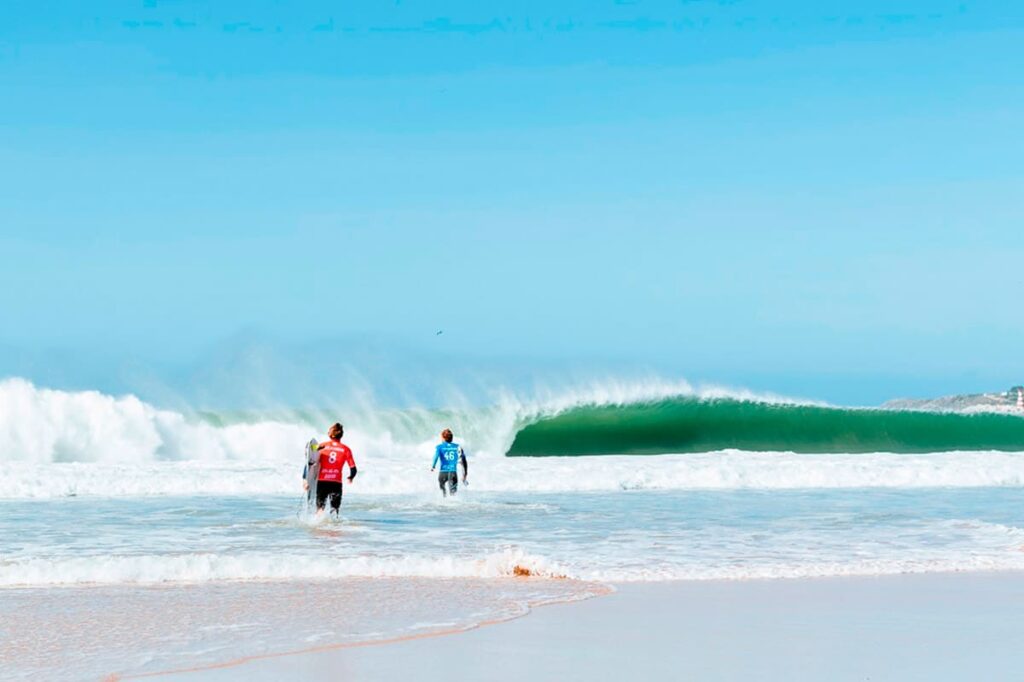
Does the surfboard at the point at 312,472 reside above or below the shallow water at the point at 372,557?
above

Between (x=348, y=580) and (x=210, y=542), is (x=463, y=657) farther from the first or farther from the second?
(x=210, y=542)

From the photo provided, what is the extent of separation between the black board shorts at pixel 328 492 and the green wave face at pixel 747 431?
60.3ft

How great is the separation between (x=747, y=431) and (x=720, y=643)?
2734 centimetres

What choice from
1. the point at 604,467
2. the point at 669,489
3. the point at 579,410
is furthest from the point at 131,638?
the point at 579,410

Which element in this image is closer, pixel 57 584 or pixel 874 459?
pixel 57 584

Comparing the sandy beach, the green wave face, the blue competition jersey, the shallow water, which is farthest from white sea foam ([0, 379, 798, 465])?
the sandy beach

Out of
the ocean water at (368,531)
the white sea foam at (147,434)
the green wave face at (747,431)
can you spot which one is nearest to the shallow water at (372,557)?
the ocean water at (368,531)

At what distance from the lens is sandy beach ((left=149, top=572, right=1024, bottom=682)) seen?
→ 541 cm

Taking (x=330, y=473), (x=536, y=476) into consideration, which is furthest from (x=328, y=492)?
(x=536, y=476)

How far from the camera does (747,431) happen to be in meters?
32.9

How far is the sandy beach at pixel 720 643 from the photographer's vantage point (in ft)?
17.8

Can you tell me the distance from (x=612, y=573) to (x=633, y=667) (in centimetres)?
334

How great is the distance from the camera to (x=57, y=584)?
8.38m

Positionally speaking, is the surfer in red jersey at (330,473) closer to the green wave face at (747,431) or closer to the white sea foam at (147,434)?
the white sea foam at (147,434)
